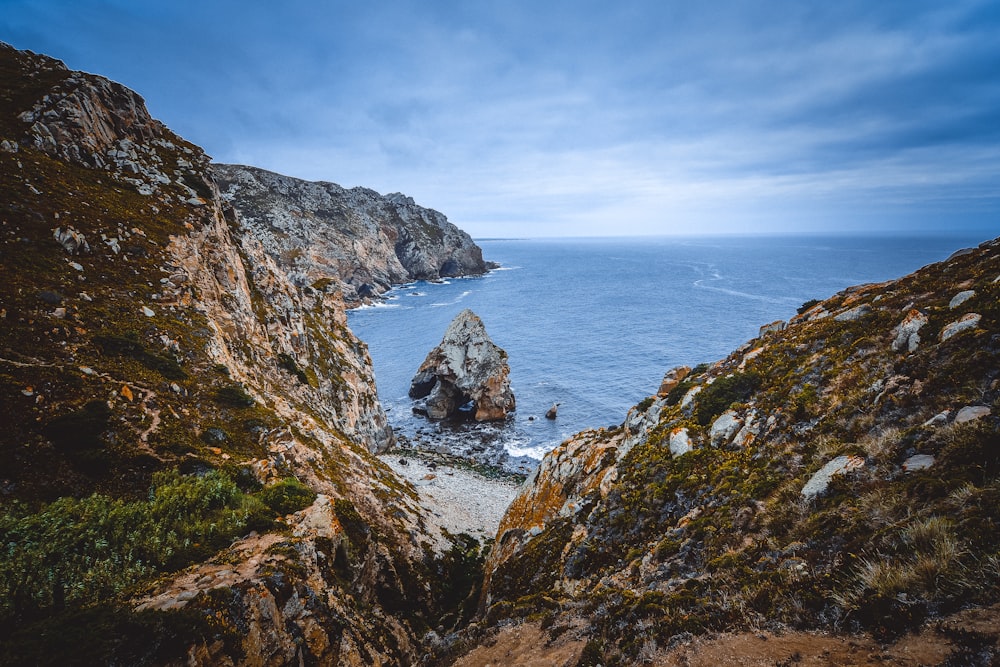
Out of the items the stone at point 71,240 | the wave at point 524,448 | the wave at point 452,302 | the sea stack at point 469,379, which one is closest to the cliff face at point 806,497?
the stone at point 71,240

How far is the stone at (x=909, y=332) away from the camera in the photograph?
1202cm

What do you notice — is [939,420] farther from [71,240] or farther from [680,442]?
[71,240]

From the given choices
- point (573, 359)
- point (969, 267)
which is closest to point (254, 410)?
point (969, 267)

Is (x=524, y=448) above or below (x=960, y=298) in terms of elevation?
below

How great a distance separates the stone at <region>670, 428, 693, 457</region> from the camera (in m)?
16.0

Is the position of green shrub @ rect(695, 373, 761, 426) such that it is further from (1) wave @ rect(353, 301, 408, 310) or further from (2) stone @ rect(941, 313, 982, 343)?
(1) wave @ rect(353, 301, 408, 310)

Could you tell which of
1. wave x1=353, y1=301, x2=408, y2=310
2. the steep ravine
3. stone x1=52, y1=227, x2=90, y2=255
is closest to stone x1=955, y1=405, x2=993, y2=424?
the steep ravine

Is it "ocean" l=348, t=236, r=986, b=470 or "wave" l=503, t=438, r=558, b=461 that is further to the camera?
"ocean" l=348, t=236, r=986, b=470

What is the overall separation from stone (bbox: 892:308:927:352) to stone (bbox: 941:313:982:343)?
82cm

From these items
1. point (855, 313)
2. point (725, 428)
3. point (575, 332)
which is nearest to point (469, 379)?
point (575, 332)

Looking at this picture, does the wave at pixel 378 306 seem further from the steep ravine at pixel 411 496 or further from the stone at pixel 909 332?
the stone at pixel 909 332

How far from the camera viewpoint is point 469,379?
61.2 meters

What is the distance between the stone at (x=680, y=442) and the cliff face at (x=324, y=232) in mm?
120781

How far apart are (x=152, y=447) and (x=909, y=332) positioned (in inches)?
1016
